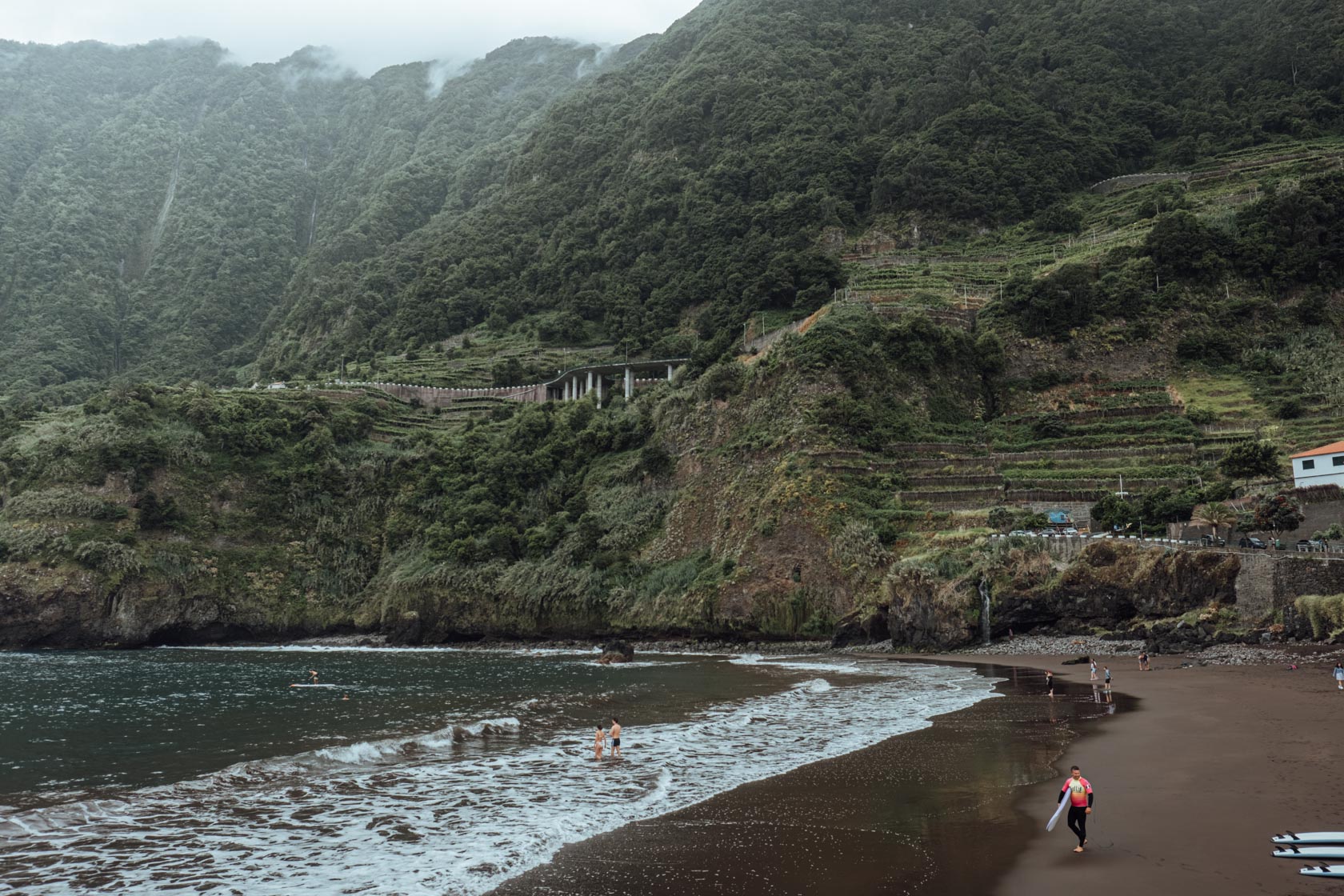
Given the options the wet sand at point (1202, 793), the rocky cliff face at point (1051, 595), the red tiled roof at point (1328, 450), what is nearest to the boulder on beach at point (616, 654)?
the rocky cliff face at point (1051, 595)

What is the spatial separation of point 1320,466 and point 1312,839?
35.4m

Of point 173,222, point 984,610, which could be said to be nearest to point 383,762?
point 984,610

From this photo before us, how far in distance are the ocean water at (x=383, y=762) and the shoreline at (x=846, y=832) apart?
0.84 m

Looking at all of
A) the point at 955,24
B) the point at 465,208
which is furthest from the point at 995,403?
the point at 465,208

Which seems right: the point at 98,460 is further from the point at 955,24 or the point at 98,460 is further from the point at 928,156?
the point at 955,24

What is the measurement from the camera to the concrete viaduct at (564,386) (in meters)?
86.6

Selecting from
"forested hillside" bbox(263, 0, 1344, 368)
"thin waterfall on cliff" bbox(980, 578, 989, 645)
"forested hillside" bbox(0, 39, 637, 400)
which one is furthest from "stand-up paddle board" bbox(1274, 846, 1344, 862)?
"forested hillside" bbox(0, 39, 637, 400)

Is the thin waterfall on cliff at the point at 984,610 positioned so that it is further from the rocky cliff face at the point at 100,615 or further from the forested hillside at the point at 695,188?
the rocky cliff face at the point at 100,615

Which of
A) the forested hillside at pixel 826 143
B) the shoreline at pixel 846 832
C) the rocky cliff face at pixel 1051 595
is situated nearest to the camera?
the shoreline at pixel 846 832

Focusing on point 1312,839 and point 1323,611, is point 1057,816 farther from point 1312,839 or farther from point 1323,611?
point 1323,611

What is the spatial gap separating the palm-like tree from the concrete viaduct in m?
50.9

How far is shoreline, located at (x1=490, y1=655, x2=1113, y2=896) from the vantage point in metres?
12.2

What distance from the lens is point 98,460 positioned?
67.4m

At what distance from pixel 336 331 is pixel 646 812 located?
110114mm
